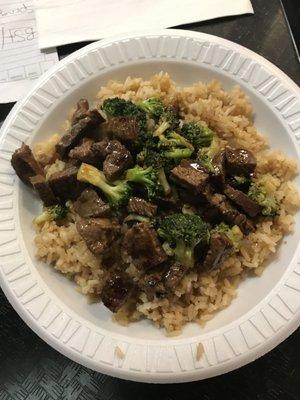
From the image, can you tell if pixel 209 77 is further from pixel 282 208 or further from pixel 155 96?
pixel 282 208

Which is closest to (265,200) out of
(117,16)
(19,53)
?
(117,16)

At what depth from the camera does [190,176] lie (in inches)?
84.7

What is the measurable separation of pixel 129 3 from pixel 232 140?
57.5 inches

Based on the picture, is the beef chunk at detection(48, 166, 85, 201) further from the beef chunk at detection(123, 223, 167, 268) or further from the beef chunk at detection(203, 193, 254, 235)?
the beef chunk at detection(203, 193, 254, 235)

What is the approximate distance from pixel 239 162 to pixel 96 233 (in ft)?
2.56

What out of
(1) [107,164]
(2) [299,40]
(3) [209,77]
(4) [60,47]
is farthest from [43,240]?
(2) [299,40]

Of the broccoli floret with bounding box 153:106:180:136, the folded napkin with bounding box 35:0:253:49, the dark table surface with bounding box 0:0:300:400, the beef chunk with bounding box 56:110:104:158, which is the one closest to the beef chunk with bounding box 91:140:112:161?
the beef chunk with bounding box 56:110:104:158

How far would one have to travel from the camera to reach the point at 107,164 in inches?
87.0

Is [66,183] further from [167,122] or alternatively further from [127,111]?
[167,122]

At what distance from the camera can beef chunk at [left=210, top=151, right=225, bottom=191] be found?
7.34 feet

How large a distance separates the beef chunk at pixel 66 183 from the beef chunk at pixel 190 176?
473mm

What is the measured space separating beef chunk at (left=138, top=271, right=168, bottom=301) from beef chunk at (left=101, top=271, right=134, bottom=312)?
78 millimetres

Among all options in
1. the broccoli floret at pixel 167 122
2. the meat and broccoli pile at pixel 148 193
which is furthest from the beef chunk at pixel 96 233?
the broccoli floret at pixel 167 122

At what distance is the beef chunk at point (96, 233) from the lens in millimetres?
2090
